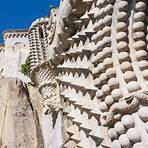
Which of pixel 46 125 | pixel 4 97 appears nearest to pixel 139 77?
pixel 46 125

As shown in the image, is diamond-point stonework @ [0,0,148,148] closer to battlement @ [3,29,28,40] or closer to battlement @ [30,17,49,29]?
battlement @ [30,17,49,29]

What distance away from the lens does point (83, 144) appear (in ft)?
12.3

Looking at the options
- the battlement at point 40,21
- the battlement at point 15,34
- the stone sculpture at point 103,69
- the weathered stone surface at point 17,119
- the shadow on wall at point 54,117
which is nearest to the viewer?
the stone sculpture at point 103,69

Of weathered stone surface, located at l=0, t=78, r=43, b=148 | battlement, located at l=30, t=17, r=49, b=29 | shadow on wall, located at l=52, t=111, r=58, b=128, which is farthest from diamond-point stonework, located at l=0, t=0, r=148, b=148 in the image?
weathered stone surface, located at l=0, t=78, r=43, b=148

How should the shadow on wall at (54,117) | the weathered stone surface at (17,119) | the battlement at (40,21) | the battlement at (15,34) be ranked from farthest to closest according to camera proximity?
→ the battlement at (15,34)
the weathered stone surface at (17,119)
the battlement at (40,21)
the shadow on wall at (54,117)

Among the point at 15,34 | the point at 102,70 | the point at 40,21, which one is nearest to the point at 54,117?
the point at 102,70

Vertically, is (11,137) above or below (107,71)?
above

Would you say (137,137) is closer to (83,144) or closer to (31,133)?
(83,144)

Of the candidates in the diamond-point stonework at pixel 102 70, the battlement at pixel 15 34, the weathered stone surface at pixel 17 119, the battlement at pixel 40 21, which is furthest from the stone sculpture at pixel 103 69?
the battlement at pixel 15 34

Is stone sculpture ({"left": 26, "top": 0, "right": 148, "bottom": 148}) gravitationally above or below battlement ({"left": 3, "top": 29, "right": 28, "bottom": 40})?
below

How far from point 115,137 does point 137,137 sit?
0.67ft

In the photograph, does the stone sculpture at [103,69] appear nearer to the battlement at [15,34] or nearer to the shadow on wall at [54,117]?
the shadow on wall at [54,117]

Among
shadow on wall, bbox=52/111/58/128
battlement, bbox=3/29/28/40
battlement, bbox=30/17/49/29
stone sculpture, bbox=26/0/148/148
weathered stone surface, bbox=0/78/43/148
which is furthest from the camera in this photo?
battlement, bbox=3/29/28/40

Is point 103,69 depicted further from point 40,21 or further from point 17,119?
point 17,119
